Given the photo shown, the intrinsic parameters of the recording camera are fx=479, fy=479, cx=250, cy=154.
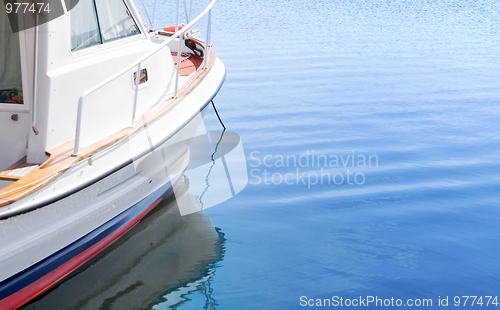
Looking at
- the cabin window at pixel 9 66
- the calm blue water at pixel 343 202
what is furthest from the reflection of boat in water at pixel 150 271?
the cabin window at pixel 9 66

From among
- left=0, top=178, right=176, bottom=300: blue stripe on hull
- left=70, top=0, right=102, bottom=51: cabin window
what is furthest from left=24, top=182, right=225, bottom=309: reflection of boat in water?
left=70, top=0, right=102, bottom=51: cabin window

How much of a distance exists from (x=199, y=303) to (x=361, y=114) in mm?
4653

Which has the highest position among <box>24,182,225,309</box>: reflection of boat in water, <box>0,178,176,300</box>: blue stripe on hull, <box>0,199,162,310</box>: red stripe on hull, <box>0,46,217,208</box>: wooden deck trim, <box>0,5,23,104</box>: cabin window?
<box>0,5,23,104</box>: cabin window

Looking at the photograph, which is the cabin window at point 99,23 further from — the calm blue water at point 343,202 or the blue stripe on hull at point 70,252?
the calm blue water at point 343,202

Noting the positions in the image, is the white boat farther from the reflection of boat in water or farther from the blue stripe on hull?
the reflection of boat in water

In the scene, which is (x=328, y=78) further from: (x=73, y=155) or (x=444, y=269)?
(x=73, y=155)

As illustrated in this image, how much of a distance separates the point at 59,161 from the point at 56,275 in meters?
0.91

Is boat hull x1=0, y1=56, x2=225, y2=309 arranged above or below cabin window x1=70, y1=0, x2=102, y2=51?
below

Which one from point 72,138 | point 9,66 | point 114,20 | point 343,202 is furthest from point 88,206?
point 343,202

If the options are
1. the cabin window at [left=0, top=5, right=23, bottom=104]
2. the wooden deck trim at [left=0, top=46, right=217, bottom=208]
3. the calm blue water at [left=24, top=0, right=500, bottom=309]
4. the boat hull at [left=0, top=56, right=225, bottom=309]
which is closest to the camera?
the wooden deck trim at [left=0, top=46, right=217, bottom=208]

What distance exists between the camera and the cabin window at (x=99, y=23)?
3.49 metres

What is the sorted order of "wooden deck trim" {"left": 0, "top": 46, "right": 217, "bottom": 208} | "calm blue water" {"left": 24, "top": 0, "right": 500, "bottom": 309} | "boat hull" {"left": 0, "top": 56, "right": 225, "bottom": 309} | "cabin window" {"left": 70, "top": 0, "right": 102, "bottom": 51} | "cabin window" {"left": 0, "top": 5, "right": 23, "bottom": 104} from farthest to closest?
"calm blue water" {"left": 24, "top": 0, "right": 500, "bottom": 309} → "cabin window" {"left": 70, "top": 0, "right": 102, "bottom": 51} → "cabin window" {"left": 0, "top": 5, "right": 23, "bottom": 104} → "boat hull" {"left": 0, "top": 56, "right": 225, "bottom": 309} → "wooden deck trim" {"left": 0, "top": 46, "right": 217, "bottom": 208}

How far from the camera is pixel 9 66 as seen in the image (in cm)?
327

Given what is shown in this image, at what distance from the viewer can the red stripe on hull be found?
3.15m
